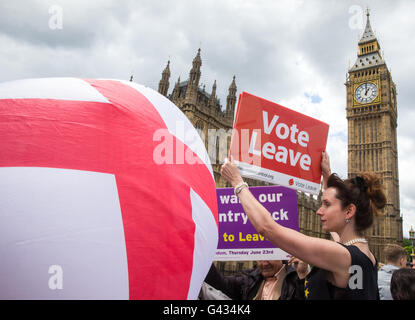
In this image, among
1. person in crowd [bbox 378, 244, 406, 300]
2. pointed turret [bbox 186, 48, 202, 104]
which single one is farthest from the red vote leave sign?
pointed turret [bbox 186, 48, 202, 104]

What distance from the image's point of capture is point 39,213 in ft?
4.40

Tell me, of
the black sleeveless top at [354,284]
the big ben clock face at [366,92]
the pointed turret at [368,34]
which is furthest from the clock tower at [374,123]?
the black sleeveless top at [354,284]

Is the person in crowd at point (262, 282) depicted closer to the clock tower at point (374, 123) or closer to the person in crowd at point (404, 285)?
the person in crowd at point (404, 285)

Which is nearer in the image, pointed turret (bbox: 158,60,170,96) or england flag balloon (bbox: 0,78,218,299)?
england flag balloon (bbox: 0,78,218,299)

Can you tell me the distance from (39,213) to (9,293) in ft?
1.22

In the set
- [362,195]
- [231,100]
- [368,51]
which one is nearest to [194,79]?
[231,100]

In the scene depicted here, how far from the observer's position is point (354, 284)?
4.78 feet

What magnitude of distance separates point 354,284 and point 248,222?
259cm

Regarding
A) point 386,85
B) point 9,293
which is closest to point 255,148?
point 9,293

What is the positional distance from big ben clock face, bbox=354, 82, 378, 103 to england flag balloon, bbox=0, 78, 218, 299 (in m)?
56.6

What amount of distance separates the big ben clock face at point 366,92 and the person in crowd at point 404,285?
55768mm

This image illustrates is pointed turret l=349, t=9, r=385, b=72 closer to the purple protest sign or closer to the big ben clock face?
the big ben clock face

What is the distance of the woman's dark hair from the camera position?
1773 millimetres
